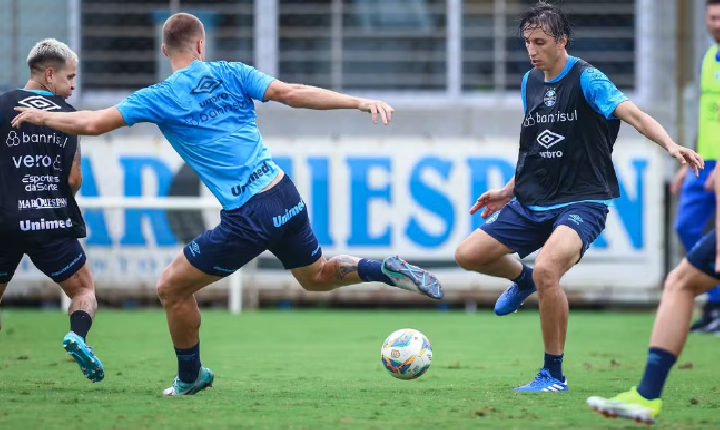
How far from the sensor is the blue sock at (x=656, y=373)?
510 centimetres

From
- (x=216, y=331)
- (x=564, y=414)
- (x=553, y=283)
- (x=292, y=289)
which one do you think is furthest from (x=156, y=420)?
(x=292, y=289)

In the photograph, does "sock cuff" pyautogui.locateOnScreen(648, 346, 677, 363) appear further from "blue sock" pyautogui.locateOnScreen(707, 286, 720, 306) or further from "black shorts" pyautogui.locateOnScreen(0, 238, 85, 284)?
"blue sock" pyautogui.locateOnScreen(707, 286, 720, 306)

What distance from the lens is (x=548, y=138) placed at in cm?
703

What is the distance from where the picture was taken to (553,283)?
6609 mm

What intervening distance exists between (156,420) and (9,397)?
1353mm

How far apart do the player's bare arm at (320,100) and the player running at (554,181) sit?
1383 millimetres

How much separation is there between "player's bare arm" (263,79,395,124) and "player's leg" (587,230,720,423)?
1.74 m

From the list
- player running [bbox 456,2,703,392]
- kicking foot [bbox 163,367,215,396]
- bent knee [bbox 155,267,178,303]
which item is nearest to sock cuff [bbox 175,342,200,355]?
kicking foot [bbox 163,367,215,396]

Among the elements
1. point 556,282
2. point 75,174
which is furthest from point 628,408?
point 75,174

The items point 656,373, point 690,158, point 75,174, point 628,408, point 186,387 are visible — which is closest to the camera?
point 628,408

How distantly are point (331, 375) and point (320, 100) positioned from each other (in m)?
2.44

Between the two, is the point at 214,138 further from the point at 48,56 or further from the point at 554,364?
the point at 554,364

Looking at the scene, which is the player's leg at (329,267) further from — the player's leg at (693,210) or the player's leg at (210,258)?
the player's leg at (693,210)

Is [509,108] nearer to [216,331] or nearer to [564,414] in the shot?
[216,331]
